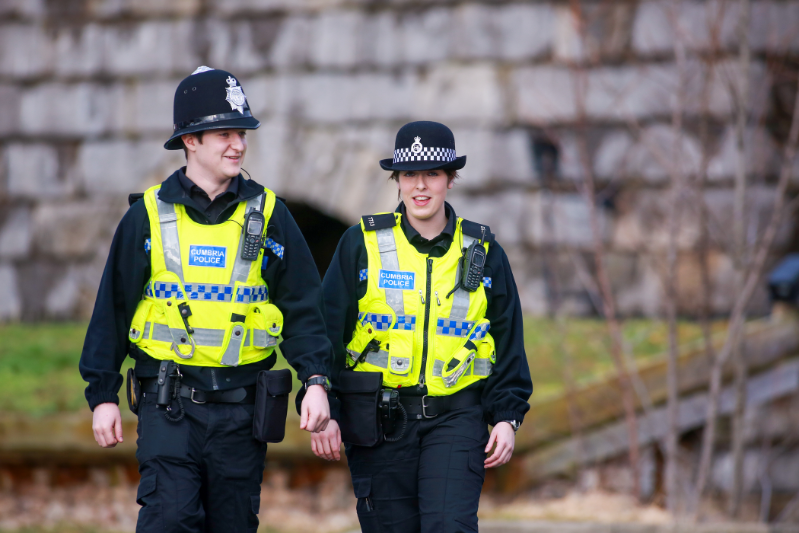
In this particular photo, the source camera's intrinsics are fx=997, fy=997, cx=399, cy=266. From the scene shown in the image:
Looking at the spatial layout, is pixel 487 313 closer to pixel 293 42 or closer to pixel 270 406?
pixel 270 406

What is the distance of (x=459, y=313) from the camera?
12.5 feet

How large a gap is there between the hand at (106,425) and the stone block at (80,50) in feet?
23.0

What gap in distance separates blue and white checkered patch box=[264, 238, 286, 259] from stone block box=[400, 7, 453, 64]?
5.35m

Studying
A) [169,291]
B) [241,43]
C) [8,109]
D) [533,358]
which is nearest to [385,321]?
[169,291]

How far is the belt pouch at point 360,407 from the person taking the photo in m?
3.76

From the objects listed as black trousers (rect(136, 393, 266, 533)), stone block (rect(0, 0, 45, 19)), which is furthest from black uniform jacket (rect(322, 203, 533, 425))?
stone block (rect(0, 0, 45, 19))

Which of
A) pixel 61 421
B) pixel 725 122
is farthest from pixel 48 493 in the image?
pixel 725 122

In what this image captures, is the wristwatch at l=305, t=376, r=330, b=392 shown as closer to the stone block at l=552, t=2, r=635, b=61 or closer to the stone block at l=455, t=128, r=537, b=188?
the stone block at l=455, t=128, r=537, b=188

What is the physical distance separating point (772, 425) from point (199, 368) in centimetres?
482

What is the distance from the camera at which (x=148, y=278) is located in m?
3.67

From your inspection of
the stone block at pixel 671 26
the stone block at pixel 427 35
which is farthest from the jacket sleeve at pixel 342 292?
the stone block at pixel 427 35

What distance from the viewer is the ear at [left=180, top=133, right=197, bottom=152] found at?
378 cm

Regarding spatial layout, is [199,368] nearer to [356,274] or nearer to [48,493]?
[356,274]

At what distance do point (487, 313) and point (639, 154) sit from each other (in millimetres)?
4729
